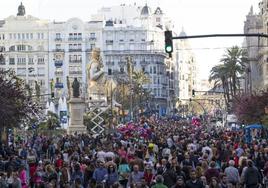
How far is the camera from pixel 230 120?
292ft

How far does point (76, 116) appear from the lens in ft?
258

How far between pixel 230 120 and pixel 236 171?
2550 inches

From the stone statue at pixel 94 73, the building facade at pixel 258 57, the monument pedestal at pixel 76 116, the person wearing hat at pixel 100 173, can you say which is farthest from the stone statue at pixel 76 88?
the person wearing hat at pixel 100 173

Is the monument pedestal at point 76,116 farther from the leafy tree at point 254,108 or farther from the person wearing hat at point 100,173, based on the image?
the person wearing hat at point 100,173

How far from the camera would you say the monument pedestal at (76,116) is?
257 feet

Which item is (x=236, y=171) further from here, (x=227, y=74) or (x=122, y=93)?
(x=122, y=93)

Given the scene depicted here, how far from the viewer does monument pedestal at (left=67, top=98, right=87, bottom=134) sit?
7819cm

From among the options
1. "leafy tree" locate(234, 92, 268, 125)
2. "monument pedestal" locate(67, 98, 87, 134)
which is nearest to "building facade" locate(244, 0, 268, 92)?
"monument pedestal" locate(67, 98, 87, 134)

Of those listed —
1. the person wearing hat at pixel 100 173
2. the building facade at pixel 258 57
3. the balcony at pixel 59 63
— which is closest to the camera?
the person wearing hat at pixel 100 173

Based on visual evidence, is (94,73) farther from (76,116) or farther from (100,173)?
(100,173)

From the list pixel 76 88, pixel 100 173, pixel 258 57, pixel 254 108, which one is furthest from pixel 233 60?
pixel 100 173

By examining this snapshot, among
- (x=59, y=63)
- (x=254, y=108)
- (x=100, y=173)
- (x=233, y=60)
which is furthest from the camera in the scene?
(x=59, y=63)

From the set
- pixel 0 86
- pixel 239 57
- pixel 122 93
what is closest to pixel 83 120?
pixel 239 57

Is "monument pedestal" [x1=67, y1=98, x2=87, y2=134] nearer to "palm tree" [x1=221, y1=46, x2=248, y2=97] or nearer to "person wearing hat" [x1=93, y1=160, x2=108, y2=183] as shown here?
"palm tree" [x1=221, y1=46, x2=248, y2=97]
